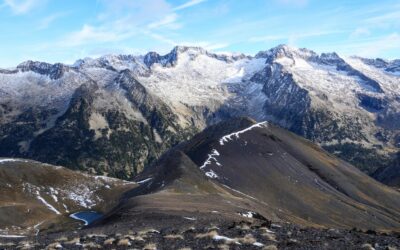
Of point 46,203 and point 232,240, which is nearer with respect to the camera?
point 232,240

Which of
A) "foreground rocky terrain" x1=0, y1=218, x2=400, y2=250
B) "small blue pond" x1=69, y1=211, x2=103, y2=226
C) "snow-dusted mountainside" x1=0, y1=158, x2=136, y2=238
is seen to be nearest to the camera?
"foreground rocky terrain" x1=0, y1=218, x2=400, y2=250

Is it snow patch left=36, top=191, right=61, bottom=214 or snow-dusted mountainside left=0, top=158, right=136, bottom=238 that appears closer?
snow-dusted mountainside left=0, top=158, right=136, bottom=238

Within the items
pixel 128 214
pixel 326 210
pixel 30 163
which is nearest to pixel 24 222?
pixel 30 163

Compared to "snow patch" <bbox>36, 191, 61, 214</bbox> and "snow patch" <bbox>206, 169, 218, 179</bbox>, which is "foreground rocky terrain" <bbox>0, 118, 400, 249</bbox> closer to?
"snow patch" <bbox>206, 169, 218, 179</bbox>

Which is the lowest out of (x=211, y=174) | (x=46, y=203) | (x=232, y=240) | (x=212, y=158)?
(x=46, y=203)

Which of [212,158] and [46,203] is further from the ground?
[212,158]

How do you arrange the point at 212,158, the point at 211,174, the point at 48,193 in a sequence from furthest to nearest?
the point at 212,158, the point at 211,174, the point at 48,193

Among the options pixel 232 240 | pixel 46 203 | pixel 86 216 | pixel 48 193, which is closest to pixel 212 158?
Result: pixel 86 216

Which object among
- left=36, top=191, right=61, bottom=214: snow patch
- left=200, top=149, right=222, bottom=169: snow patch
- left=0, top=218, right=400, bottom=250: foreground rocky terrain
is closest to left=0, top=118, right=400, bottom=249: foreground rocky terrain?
left=0, top=218, right=400, bottom=250: foreground rocky terrain

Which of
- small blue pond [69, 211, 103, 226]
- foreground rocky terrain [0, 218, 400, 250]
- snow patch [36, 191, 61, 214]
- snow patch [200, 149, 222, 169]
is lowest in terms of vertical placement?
small blue pond [69, 211, 103, 226]

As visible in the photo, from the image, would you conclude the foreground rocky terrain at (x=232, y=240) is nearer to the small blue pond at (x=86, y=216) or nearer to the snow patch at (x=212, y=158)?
the small blue pond at (x=86, y=216)

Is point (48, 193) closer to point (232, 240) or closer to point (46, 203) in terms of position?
point (46, 203)
